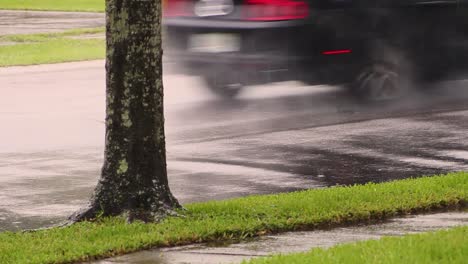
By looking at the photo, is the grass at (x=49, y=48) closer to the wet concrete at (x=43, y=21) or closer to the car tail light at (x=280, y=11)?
the wet concrete at (x=43, y=21)

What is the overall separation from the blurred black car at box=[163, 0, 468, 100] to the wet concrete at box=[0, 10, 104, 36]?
12926mm

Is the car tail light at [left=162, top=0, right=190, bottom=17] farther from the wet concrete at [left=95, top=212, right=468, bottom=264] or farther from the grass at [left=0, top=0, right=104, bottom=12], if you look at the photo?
the grass at [left=0, top=0, right=104, bottom=12]

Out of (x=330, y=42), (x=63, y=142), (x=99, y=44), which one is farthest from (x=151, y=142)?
(x=99, y=44)

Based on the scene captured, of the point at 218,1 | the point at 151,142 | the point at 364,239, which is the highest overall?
the point at 218,1

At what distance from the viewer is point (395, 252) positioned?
283 inches

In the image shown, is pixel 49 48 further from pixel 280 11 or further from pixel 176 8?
pixel 280 11

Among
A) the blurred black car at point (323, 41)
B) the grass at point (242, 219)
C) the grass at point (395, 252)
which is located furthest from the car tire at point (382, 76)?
the grass at point (395, 252)

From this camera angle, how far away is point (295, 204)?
908 centimetres

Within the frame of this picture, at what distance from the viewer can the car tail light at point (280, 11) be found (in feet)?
46.3

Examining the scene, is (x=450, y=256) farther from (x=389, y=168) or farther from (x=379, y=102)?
(x=379, y=102)

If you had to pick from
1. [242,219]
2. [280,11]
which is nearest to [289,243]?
[242,219]

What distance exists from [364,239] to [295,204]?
1034 mm

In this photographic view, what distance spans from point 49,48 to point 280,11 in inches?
390

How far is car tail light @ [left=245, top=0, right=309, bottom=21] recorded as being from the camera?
14.1 meters
